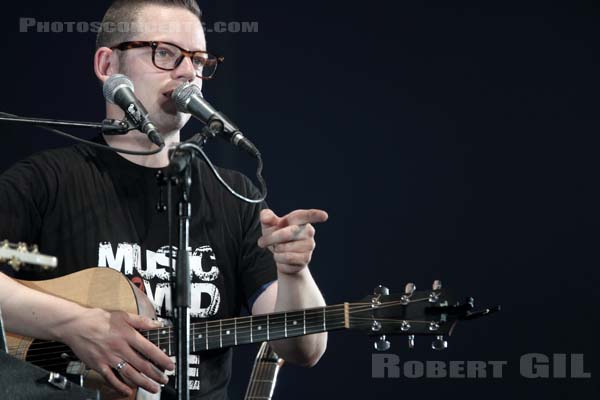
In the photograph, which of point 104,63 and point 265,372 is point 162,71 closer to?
point 104,63

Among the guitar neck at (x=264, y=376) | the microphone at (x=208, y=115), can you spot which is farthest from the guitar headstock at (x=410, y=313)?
the guitar neck at (x=264, y=376)

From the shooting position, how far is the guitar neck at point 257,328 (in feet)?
8.05

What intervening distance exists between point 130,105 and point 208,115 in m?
0.19

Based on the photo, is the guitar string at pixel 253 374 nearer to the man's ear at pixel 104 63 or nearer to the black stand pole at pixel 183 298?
the man's ear at pixel 104 63

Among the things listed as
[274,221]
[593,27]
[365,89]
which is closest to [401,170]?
[365,89]

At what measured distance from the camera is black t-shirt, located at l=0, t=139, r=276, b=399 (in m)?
2.57

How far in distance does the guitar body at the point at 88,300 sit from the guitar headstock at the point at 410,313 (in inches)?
22.9

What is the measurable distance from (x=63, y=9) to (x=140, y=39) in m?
1.12

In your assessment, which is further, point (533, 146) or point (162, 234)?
point (533, 146)

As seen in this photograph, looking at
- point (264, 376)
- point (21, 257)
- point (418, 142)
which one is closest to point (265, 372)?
point (264, 376)

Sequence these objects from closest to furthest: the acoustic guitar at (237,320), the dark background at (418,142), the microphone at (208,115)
→ the microphone at (208,115) < the acoustic guitar at (237,320) < the dark background at (418,142)

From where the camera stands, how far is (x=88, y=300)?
8.19 feet

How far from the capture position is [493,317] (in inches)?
141

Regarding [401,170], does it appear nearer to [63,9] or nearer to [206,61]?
[206,61]
